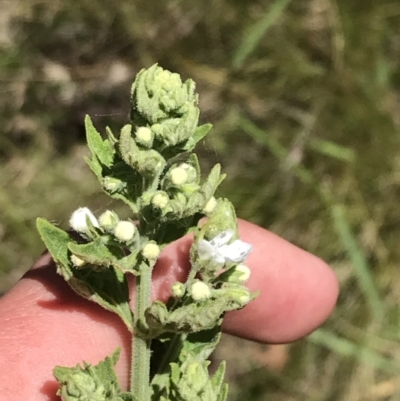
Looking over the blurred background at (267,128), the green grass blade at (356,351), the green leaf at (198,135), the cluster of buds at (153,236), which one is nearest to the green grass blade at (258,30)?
the blurred background at (267,128)

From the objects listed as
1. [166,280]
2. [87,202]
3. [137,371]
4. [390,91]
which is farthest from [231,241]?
[390,91]

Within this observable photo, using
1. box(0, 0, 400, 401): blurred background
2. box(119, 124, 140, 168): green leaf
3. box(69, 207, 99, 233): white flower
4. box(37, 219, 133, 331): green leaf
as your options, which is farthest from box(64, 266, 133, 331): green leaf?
box(0, 0, 400, 401): blurred background

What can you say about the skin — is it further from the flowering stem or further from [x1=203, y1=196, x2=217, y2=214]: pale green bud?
[x1=203, y1=196, x2=217, y2=214]: pale green bud

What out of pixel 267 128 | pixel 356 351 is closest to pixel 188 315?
pixel 356 351

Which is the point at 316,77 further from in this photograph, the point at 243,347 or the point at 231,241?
the point at 231,241

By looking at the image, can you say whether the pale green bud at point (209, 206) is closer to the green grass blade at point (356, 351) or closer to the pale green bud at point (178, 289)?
the pale green bud at point (178, 289)

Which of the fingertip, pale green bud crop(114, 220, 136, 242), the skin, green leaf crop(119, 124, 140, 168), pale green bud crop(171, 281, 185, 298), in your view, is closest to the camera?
green leaf crop(119, 124, 140, 168)

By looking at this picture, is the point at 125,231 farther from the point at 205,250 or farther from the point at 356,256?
the point at 356,256
